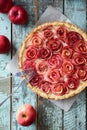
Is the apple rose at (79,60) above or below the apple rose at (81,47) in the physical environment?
below

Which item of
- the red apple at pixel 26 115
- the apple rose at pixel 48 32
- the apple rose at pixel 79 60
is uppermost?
the apple rose at pixel 48 32

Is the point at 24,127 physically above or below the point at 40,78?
below

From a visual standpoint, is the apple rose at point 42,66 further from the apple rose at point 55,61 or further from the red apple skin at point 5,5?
the red apple skin at point 5,5

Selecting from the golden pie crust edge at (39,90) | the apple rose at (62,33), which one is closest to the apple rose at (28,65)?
the golden pie crust edge at (39,90)

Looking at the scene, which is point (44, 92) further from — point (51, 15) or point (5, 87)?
point (51, 15)

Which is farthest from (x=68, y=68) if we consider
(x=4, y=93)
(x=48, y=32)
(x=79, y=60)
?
(x=4, y=93)

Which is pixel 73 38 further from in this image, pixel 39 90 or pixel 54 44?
pixel 39 90

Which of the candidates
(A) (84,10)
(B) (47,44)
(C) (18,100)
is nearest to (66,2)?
(A) (84,10)
